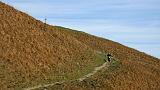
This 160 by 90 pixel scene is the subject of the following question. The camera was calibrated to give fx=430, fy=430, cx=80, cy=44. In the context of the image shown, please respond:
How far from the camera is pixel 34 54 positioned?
67250mm

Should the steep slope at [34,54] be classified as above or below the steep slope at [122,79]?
above

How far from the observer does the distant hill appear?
56.6 metres

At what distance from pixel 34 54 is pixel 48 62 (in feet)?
8.50

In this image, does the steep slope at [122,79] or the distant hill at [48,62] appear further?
the steep slope at [122,79]

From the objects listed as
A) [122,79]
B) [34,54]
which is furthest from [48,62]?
[122,79]

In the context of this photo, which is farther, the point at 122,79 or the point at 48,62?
the point at 122,79

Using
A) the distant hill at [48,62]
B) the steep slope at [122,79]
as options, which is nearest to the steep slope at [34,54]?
the distant hill at [48,62]

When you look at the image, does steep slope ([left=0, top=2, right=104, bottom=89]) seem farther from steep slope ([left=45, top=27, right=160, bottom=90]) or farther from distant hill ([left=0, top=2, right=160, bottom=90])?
steep slope ([left=45, top=27, right=160, bottom=90])

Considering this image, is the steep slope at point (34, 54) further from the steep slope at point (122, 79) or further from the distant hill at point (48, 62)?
the steep slope at point (122, 79)

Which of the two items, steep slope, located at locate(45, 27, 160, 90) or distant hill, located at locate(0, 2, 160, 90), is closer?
distant hill, located at locate(0, 2, 160, 90)

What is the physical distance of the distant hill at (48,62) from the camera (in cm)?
5659

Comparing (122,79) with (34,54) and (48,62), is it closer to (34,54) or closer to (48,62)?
(48,62)

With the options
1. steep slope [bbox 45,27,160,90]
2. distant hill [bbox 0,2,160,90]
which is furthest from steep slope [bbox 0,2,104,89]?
steep slope [bbox 45,27,160,90]

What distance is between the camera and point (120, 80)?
66312mm
